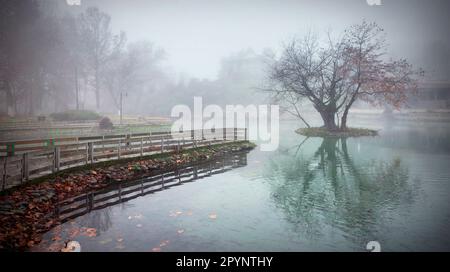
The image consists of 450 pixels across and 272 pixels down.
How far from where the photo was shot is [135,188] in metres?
15.7

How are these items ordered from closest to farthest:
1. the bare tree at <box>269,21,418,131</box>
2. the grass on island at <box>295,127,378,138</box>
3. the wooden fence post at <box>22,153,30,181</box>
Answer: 1. the wooden fence post at <box>22,153,30,181</box>
2. the bare tree at <box>269,21,418,131</box>
3. the grass on island at <box>295,127,378,138</box>

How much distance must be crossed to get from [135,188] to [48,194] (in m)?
3.90

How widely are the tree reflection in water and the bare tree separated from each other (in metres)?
20.3

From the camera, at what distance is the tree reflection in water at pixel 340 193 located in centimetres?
1073

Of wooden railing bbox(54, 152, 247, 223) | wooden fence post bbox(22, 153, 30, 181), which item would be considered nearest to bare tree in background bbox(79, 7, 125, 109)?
wooden railing bbox(54, 152, 247, 223)

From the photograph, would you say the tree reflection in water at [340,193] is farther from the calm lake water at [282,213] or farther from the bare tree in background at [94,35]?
the bare tree in background at [94,35]

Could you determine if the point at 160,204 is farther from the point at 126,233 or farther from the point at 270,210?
the point at 270,210

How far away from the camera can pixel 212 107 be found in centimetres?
9706

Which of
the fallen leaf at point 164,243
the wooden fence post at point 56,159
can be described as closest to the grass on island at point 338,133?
the wooden fence post at point 56,159

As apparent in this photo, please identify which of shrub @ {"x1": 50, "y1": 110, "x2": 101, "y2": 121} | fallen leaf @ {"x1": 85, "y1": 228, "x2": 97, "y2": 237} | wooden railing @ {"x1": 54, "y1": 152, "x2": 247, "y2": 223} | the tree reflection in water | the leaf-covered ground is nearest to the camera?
the leaf-covered ground

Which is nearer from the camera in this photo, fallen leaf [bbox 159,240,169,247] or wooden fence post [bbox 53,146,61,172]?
fallen leaf [bbox 159,240,169,247]

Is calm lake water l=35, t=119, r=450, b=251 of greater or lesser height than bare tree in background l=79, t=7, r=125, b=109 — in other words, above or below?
below

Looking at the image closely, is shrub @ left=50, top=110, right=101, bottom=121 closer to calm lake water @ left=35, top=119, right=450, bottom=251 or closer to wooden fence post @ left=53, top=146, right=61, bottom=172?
calm lake water @ left=35, top=119, right=450, bottom=251

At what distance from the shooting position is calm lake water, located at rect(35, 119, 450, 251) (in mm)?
9234
